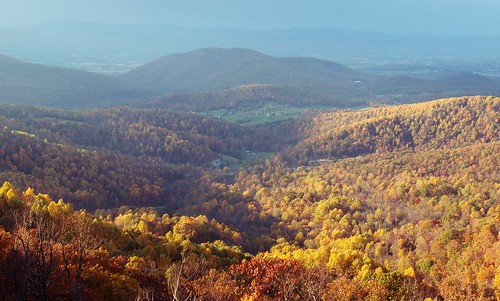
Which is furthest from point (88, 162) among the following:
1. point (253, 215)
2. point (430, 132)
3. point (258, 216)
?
point (430, 132)

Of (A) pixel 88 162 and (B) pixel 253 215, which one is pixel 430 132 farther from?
(A) pixel 88 162

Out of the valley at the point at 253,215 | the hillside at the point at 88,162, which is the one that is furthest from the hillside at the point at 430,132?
the hillside at the point at 88,162

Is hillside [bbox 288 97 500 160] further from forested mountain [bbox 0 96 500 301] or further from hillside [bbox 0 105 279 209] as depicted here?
hillside [bbox 0 105 279 209]

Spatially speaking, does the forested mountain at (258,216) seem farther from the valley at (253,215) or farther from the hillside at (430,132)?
the hillside at (430,132)

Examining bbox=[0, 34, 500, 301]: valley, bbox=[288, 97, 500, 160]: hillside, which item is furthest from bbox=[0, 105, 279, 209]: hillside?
bbox=[288, 97, 500, 160]: hillside

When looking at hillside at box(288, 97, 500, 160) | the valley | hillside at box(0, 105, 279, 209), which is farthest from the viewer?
hillside at box(288, 97, 500, 160)

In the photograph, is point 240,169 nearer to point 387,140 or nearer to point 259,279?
point 387,140

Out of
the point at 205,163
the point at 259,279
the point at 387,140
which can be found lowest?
the point at 205,163

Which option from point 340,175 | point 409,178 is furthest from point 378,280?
point 340,175
